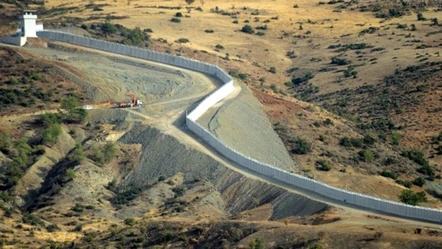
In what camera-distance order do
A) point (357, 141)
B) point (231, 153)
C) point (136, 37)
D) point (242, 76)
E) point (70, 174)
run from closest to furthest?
1. point (70, 174)
2. point (231, 153)
3. point (357, 141)
4. point (242, 76)
5. point (136, 37)

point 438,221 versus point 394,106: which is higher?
point 438,221

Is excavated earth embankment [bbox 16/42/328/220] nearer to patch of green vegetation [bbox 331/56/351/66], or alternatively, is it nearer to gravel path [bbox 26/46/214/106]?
gravel path [bbox 26/46/214/106]

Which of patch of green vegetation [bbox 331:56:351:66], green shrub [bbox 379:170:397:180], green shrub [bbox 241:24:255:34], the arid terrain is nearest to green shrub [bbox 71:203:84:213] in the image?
the arid terrain

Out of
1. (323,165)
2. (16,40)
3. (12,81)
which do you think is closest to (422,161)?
(323,165)

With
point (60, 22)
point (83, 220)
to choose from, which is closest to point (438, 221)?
point (83, 220)

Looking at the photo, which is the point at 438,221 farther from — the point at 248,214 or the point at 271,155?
the point at 271,155

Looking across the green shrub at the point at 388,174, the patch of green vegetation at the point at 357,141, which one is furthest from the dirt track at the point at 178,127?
the green shrub at the point at 388,174

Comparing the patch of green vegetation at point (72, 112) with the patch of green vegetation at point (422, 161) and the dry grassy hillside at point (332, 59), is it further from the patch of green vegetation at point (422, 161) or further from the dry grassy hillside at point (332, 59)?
the patch of green vegetation at point (422, 161)

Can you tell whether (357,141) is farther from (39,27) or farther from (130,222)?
(130,222)

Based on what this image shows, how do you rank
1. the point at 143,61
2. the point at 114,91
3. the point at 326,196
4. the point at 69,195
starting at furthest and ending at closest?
the point at 143,61
the point at 114,91
the point at 69,195
the point at 326,196
